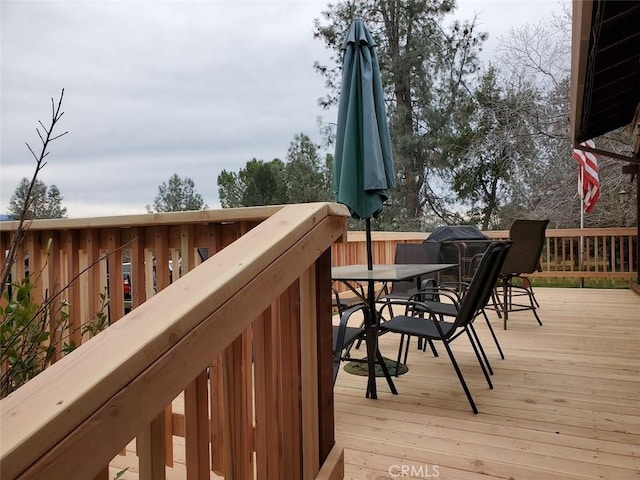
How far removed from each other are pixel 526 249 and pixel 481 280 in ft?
8.77

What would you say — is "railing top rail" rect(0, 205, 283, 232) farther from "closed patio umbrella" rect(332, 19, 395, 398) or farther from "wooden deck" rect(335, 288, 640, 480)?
"closed patio umbrella" rect(332, 19, 395, 398)

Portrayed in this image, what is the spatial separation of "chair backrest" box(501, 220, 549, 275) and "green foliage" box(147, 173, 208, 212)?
17.2 metres

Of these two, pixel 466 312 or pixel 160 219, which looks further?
pixel 466 312

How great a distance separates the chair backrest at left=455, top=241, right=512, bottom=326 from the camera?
2477 mm

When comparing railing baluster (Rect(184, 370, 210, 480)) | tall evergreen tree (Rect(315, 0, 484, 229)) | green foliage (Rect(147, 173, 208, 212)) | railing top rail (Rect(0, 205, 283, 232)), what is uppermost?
tall evergreen tree (Rect(315, 0, 484, 229))

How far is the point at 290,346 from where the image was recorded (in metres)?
1.29

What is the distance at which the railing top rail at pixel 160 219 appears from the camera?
1.45m

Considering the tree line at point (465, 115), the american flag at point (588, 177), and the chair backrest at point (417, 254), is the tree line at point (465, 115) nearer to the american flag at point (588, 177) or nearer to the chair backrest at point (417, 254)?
the american flag at point (588, 177)

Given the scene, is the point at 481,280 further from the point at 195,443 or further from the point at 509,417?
the point at 195,443

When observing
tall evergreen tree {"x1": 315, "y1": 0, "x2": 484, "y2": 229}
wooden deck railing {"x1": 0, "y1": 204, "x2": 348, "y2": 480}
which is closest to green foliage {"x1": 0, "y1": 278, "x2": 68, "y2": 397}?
wooden deck railing {"x1": 0, "y1": 204, "x2": 348, "y2": 480}

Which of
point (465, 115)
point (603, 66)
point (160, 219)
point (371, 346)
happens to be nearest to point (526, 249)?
point (603, 66)

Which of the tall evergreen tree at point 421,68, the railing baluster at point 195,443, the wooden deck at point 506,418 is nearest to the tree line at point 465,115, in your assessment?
the tall evergreen tree at point 421,68

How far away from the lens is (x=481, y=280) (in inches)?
98.7

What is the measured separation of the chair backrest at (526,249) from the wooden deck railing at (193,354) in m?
3.81
